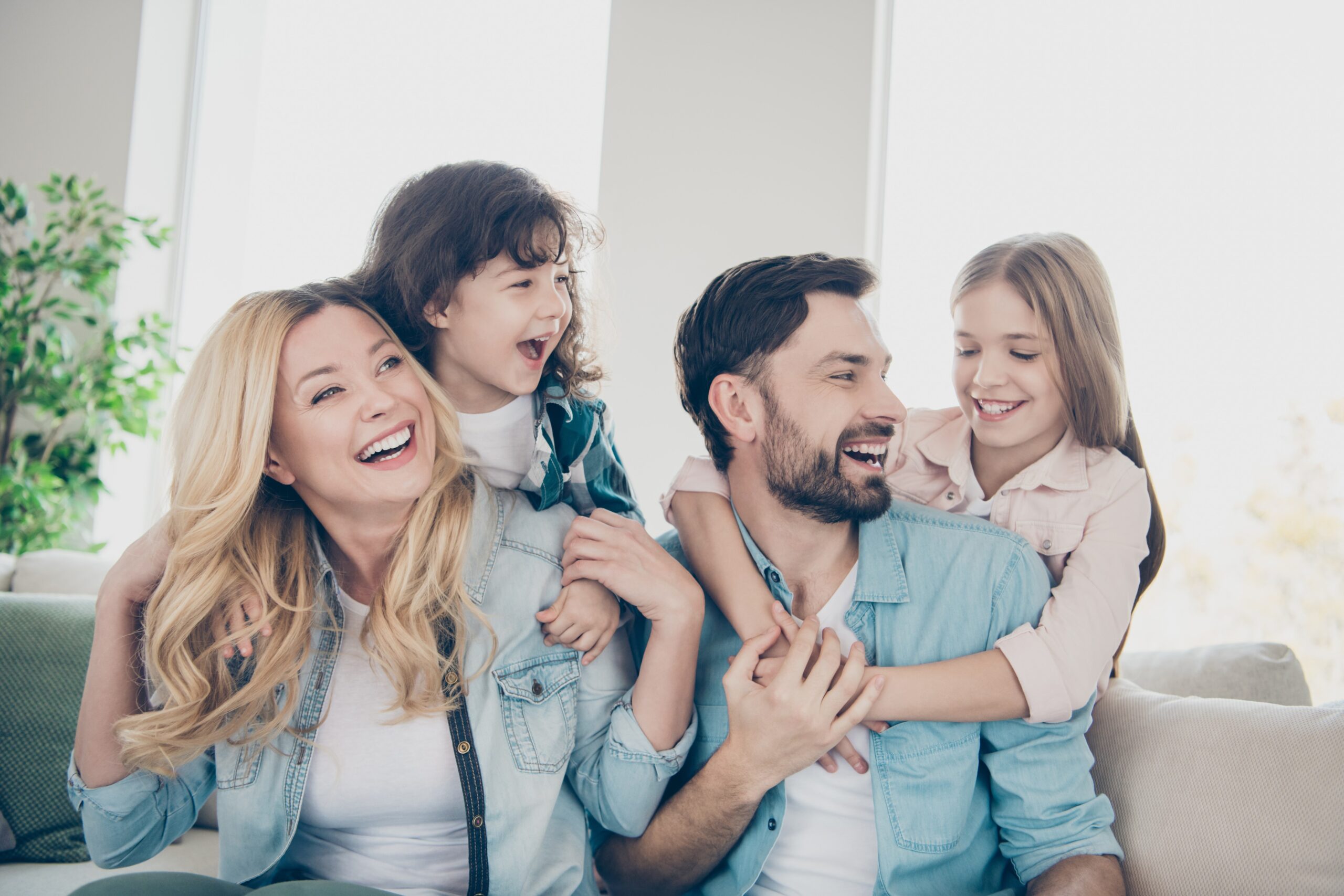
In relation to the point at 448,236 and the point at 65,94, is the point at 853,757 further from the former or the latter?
the point at 65,94

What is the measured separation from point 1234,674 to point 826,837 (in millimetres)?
902

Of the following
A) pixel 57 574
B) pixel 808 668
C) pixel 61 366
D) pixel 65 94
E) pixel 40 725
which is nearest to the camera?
pixel 808 668

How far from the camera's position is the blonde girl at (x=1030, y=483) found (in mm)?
1363

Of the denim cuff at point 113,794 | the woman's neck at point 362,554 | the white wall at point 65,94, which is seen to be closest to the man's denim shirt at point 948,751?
the woman's neck at point 362,554

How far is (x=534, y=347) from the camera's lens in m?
1.78

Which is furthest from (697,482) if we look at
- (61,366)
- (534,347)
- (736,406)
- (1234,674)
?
(61,366)

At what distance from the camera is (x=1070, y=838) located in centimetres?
137

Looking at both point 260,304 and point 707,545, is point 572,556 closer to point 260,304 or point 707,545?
point 707,545

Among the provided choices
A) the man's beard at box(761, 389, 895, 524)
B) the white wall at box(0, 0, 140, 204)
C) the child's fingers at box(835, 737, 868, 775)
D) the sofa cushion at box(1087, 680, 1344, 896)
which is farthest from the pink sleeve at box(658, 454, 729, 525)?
the white wall at box(0, 0, 140, 204)

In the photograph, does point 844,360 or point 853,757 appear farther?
point 844,360

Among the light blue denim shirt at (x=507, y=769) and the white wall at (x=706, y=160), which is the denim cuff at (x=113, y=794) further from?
the white wall at (x=706, y=160)

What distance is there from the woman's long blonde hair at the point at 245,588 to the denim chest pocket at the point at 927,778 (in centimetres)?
65

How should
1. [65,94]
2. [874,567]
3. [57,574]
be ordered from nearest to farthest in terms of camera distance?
1. [874,567]
2. [57,574]
3. [65,94]

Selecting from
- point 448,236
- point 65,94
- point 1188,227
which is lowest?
point 448,236
